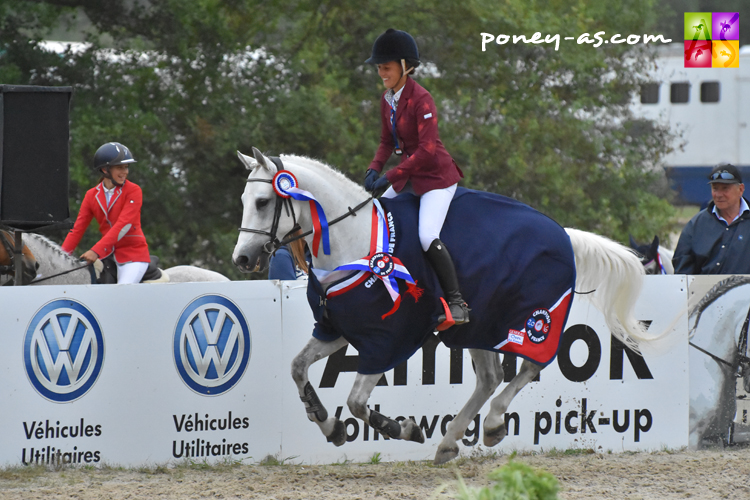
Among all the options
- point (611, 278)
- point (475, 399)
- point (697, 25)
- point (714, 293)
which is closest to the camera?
point (475, 399)

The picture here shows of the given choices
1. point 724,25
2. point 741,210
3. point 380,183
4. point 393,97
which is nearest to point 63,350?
point 380,183

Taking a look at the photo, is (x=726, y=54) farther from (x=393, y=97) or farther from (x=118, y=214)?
(x=393, y=97)

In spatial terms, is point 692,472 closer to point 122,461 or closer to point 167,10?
point 122,461

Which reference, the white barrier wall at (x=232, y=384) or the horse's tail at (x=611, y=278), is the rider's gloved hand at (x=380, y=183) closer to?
the white barrier wall at (x=232, y=384)

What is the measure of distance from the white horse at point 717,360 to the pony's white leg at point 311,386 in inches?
110

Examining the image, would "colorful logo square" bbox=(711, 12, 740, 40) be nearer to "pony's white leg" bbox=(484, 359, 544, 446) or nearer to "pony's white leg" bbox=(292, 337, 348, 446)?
"pony's white leg" bbox=(484, 359, 544, 446)

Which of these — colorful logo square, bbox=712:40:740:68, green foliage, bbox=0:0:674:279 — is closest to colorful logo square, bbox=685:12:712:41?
green foliage, bbox=0:0:674:279

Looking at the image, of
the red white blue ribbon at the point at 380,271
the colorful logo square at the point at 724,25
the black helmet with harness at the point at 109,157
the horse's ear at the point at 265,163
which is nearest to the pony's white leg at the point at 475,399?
the red white blue ribbon at the point at 380,271

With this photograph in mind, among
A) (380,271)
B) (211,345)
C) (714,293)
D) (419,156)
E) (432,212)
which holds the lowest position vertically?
(211,345)

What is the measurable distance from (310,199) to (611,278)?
2144mm

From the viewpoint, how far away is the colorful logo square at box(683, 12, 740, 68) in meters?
15.4

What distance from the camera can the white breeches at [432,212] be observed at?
4.72 meters

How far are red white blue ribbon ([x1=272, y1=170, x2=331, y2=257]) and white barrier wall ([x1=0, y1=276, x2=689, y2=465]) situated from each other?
2.95 feet

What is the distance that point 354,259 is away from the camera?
15.5 feet
